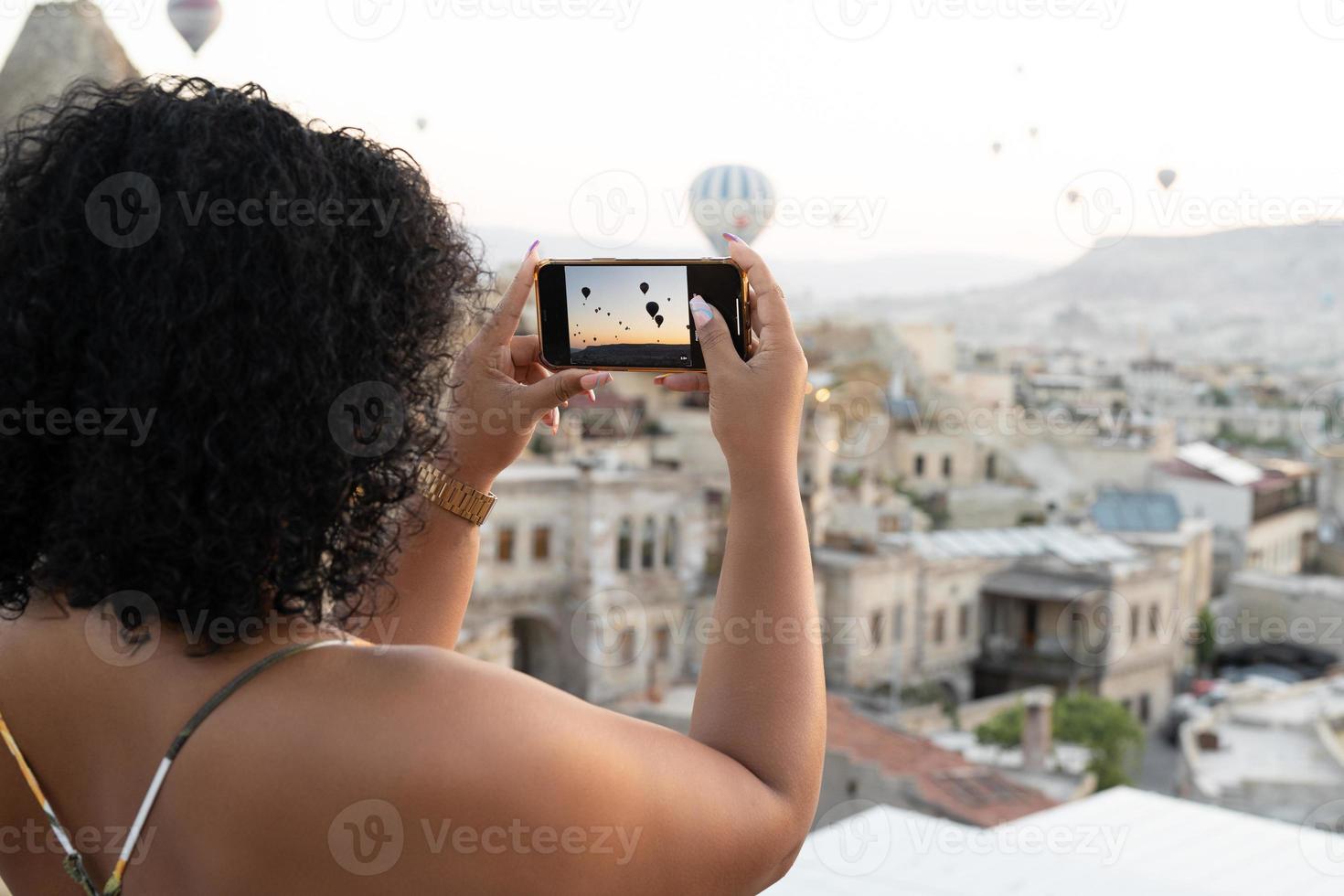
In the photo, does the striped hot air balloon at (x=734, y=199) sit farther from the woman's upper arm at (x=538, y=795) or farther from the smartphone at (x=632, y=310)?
the woman's upper arm at (x=538, y=795)

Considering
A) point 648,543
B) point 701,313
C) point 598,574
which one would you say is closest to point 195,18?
point 701,313

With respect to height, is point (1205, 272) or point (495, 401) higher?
point (1205, 272)

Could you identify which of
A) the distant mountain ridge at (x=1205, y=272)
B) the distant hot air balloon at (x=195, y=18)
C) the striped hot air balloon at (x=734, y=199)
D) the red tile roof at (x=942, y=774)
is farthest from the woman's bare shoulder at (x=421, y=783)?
the distant mountain ridge at (x=1205, y=272)

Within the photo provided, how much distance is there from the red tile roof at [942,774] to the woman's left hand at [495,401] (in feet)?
30.1

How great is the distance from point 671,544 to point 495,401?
45.4 feet

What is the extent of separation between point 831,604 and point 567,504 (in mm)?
3377

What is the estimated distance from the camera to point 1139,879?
1875mm

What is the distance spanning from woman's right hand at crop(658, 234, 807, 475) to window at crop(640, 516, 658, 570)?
13821 millimetres

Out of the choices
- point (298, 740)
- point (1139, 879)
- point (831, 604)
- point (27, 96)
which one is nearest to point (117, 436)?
point (298, 740)

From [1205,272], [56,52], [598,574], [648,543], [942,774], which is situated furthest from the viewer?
[1205,272]

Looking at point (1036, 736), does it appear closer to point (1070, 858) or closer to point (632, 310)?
point (1070, 858)

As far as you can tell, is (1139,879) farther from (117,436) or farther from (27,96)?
(27,96)

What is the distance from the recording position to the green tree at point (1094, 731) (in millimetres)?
13383

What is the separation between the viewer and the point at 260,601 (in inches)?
22.2
